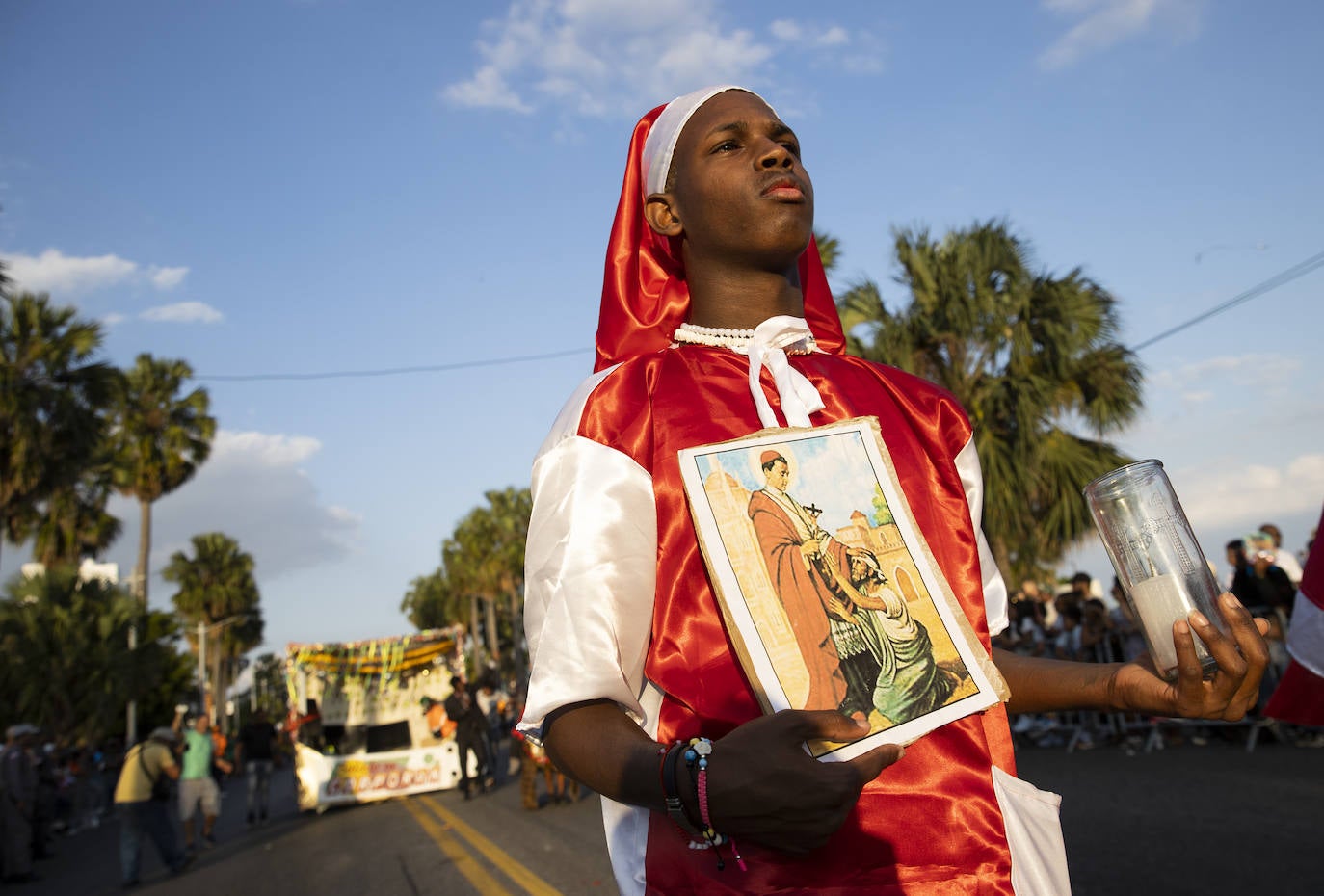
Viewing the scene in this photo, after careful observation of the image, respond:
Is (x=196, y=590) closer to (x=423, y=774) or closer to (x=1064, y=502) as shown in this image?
(x=423, y=774)

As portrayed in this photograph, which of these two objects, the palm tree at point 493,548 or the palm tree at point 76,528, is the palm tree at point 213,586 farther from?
the palm tree at point 76,528

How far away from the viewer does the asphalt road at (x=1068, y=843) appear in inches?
198

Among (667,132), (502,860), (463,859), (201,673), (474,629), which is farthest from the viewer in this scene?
(474,629)

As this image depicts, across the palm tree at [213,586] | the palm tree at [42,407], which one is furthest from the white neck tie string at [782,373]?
the palm tree at [213,586]

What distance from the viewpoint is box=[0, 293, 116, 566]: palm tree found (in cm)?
2056

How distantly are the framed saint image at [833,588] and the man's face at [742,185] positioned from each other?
48cm

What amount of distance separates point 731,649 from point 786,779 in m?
0.31

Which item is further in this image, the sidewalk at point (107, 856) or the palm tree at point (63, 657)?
the palm tree at point (63, 657)

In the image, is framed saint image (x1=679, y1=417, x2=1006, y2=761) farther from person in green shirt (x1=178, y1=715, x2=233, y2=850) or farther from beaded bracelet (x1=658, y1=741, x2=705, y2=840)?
person in green shirt (x1=178, y1=715, x2=233, y2=850)

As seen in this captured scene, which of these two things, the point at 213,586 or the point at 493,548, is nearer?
the point at 213,586

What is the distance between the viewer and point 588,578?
1412mm

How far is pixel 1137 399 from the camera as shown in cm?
1482

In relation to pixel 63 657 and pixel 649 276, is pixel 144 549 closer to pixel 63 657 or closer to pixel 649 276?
pixel 63 657

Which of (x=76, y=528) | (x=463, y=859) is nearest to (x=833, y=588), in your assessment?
(x=463, y=859)
